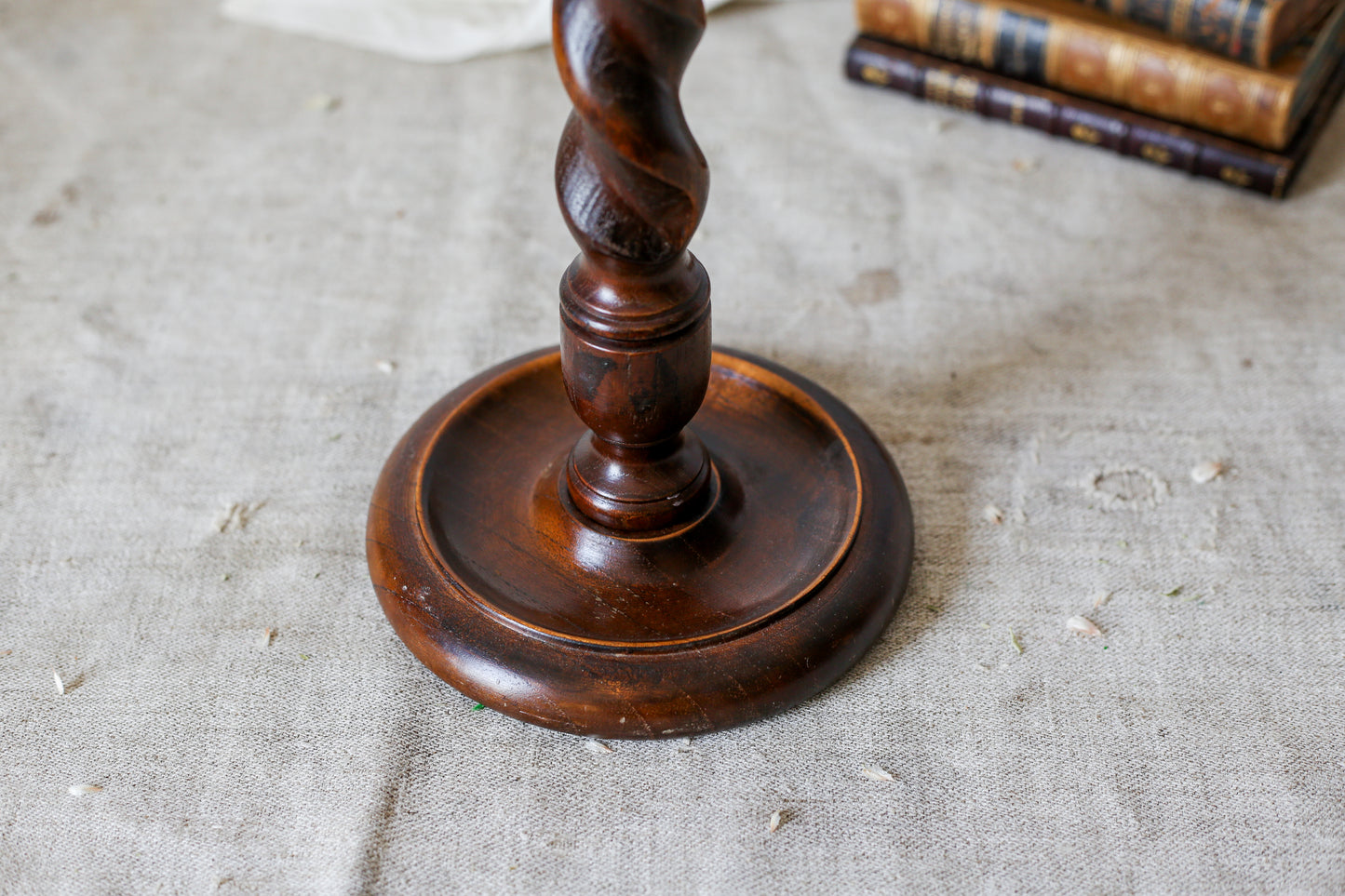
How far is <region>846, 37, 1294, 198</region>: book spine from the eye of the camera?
4.20 feet

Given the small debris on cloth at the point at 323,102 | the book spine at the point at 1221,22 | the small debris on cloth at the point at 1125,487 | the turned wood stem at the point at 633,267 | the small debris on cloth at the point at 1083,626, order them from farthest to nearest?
1. the small debris on cloth at the point at 323,102
2. the book spine at the point at 1221,22
3. the small debris on cloth at the point at 1125,487
4. the small debris on cloth at the point at 1083,626
5. the turned wood stem at the point at 633,267

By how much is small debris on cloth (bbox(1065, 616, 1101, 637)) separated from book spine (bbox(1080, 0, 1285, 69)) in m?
0.71

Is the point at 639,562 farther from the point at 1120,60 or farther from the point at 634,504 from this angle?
the point at 1120,60

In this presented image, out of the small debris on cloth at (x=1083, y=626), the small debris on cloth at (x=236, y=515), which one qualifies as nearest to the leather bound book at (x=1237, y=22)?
the small debris on cloth at (x=1083, y=626)

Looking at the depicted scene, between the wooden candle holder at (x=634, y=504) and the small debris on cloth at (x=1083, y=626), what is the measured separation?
0.42 ft

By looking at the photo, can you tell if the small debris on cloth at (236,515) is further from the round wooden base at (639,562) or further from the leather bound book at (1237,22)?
the leather bound book at (1237,22)

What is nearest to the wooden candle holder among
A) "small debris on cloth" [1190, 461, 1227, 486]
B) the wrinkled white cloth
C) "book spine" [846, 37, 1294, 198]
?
"small debris on cloth" [1190, 461, 1227, 486]

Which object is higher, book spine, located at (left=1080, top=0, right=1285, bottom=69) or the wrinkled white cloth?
book spine, located at (left=1080, top=0, right=1285, bottom=69)

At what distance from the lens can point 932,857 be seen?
0.71 metres

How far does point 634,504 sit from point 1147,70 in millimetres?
832

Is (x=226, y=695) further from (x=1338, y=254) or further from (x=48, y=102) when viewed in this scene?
(x=1338, y=254)

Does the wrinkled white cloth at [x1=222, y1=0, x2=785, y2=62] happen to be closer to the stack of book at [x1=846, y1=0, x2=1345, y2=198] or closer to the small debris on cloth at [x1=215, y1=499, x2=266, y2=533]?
the stack of book at [x1=846, y1=0, x2=1345, y2=198]

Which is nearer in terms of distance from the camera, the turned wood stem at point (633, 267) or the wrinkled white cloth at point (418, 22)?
the turned wood stem at point (633, 267)

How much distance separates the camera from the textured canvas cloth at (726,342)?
0.72 meters
